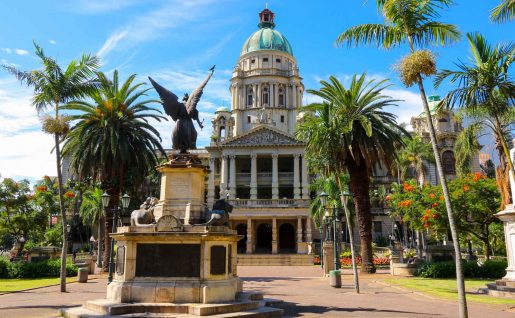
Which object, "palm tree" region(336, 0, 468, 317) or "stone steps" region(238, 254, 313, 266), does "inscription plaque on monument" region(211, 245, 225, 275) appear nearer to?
"palm tree" region(336, 0, 468, 317)

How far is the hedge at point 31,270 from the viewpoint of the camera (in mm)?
29984

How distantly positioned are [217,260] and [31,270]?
23.3 meters

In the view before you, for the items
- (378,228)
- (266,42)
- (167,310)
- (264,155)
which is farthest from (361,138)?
(266,42)

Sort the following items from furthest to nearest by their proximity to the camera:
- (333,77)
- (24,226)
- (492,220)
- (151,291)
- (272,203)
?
(272,203) → (24,226) → (492,220) → (333,77) → (151,291)

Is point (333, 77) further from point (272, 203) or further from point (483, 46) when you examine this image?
point (272, 203)

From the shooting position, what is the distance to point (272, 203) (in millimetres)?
57531

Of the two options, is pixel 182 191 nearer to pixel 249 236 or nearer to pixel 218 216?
pixel 218 216

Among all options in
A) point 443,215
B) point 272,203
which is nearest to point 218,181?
point 272,203

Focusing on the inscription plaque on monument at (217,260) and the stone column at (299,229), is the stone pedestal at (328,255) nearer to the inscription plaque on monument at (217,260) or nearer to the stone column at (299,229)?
the inscription plaque on monument at (217,260)

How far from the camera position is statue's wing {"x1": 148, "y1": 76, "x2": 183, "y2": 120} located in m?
14.7

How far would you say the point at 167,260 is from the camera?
12.3 m

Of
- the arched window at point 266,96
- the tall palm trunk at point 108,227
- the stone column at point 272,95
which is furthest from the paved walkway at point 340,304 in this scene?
the arched window at point 266,96

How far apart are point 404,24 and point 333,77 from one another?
16.6 meters

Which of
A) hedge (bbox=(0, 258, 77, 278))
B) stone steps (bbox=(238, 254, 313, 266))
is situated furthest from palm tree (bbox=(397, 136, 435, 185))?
hedge (bbox=(0, 258, 77, 278))
